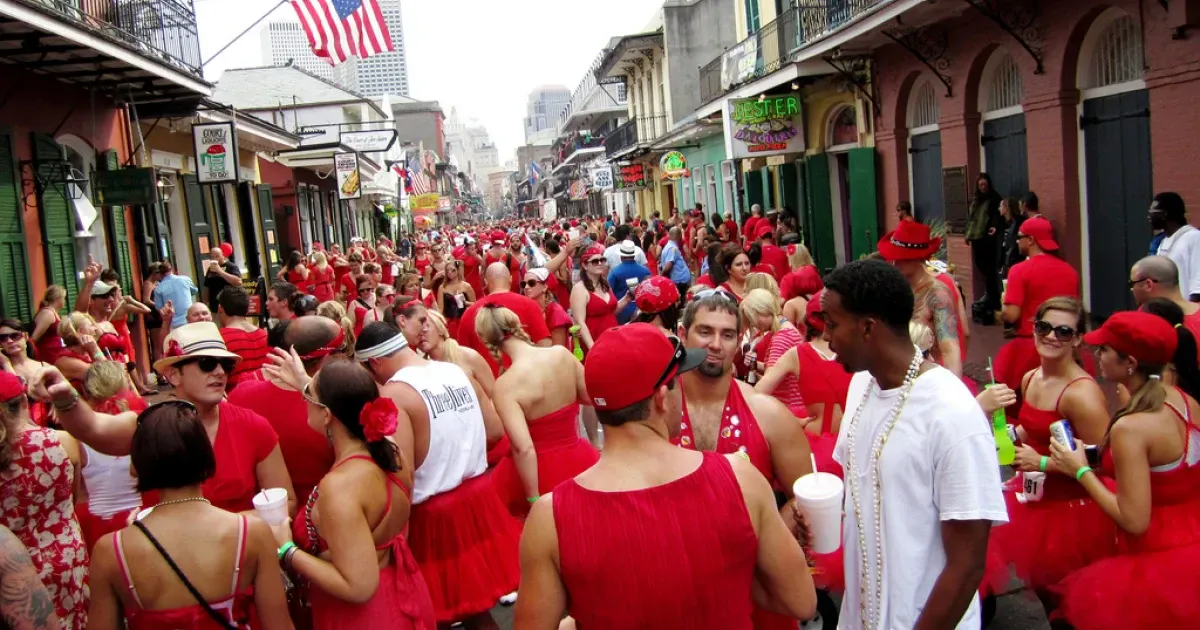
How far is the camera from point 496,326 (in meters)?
5.63

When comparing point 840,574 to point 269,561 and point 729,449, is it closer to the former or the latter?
point 729,449

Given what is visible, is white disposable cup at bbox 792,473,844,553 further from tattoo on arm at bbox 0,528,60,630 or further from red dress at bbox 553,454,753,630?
tattoo on arm at bbox 0,528,60,630

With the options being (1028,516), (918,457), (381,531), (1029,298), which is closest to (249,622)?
(381,531)

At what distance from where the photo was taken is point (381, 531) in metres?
3.62

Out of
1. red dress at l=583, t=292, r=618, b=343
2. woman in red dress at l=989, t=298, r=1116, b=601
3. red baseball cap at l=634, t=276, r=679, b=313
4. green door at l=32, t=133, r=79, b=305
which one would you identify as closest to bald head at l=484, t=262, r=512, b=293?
red dress at l=583, t=292, r=618, b=343

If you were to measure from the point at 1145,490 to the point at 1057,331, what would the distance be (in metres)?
0.94

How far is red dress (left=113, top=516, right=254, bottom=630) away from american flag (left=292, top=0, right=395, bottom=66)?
47.3 ft

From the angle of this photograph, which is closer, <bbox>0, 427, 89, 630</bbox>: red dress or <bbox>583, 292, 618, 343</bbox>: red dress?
<bbox>0, 427, 89, 630</bbox>: red dress

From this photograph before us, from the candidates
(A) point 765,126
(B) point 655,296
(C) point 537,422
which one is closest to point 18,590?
(C) point 537,422

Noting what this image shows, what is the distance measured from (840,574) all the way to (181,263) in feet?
54.4

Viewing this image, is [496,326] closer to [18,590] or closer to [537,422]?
[537,422]

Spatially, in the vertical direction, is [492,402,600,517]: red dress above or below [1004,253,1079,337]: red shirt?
below

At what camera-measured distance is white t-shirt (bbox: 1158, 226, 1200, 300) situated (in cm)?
755

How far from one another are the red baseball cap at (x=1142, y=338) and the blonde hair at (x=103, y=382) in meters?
4.17
